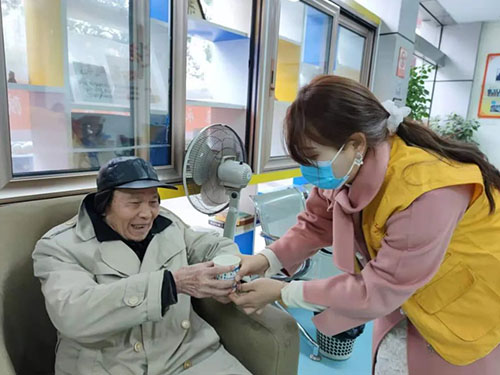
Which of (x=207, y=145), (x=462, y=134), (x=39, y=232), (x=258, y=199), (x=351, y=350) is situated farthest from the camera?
(x=462, y=134)

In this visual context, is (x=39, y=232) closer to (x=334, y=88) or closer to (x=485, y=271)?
(x=334, y=88)

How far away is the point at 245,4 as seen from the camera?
7.30 ft

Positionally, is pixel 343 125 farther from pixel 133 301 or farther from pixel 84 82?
pixel 84 82

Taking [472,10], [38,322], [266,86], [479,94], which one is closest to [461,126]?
[479,94]

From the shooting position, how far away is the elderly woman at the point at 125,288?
100 centimetres

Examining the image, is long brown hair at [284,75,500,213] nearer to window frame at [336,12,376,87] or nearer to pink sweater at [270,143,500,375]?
pink sweater at [270,143,500,375]

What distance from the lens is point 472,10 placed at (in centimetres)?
566

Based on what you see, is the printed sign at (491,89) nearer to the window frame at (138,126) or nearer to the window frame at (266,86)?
the window frame at (266,86)

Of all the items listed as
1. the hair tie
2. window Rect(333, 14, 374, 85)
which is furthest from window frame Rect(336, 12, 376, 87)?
the hair tie

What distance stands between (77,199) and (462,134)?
7125mm

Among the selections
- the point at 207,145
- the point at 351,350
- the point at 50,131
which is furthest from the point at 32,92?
the point at 351,350

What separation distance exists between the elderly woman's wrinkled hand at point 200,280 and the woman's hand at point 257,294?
8 centimetres

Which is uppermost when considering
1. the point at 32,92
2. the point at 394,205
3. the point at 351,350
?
the point at 32,92

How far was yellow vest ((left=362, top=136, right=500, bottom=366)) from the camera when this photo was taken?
915mm
